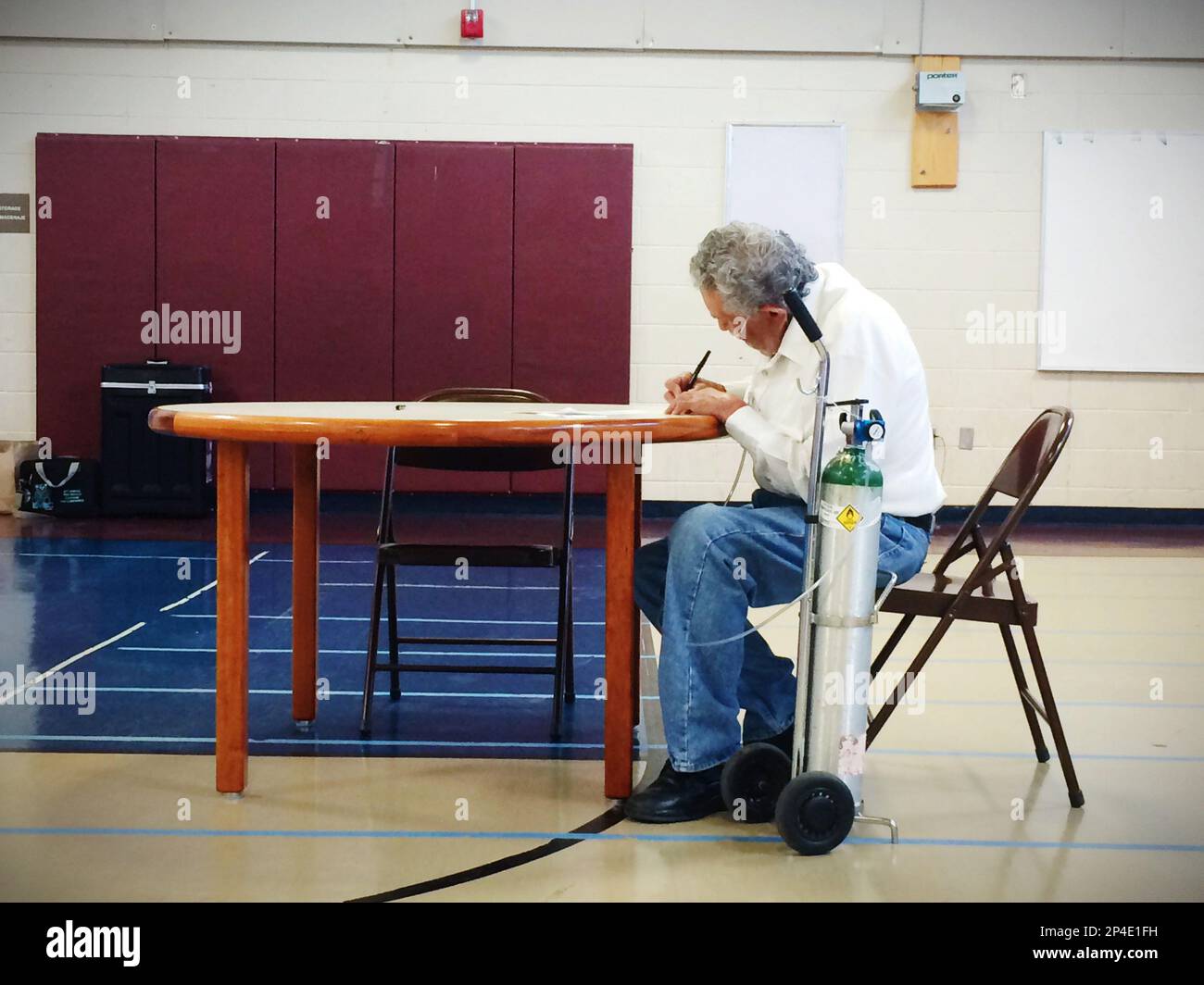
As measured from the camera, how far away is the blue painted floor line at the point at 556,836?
88.5 inches

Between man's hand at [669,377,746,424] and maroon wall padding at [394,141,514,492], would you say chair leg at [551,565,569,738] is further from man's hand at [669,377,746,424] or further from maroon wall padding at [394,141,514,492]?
maroon wall padding at [394,141,514,492]

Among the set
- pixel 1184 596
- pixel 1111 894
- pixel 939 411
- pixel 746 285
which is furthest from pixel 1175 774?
pixel 939 411

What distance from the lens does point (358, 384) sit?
7.10m

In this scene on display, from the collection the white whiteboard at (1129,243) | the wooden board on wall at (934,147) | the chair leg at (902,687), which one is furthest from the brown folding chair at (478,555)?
the white whiteboard at (1129,243)

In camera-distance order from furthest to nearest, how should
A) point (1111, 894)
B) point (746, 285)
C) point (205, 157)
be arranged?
point (205, 157) < point (746, 285) < point (1111, 894)

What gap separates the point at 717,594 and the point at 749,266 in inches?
24.8

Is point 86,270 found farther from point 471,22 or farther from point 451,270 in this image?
point 471,22

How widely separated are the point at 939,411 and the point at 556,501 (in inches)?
94.5

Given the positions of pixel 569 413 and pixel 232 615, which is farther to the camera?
pixel 569 413

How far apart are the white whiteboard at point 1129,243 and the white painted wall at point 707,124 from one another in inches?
3.1

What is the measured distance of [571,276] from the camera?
7082 millimetres

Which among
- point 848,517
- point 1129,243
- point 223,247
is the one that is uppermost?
point 1129,243

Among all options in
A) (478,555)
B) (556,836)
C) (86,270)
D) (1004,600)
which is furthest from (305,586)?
(86,270)
